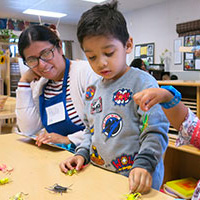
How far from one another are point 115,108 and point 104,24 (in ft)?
0.93

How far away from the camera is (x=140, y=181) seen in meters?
0.69

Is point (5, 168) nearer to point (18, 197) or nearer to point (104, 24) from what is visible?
point (18, 197)

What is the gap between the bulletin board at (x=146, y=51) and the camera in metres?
6.72

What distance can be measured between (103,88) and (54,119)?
1.52 ft

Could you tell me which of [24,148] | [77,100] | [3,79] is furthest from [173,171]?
[3,79]

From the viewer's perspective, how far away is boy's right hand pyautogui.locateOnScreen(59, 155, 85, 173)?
33.2 inches

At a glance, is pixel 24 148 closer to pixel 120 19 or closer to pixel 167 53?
pixel 120 19

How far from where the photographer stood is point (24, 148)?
1.12 meters

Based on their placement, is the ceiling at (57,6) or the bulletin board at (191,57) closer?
the bulletin board at (191,57)

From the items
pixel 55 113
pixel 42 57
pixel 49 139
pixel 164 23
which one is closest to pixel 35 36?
pixel 42 57

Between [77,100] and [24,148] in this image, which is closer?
[24,148]

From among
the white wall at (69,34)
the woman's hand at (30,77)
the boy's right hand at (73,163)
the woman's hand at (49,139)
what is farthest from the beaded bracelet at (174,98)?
the white wall at (69,34)

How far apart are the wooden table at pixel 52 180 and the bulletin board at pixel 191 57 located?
17.1 feet

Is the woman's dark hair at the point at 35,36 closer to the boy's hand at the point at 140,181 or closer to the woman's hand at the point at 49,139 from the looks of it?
the woman's hand at the point at 49,139
